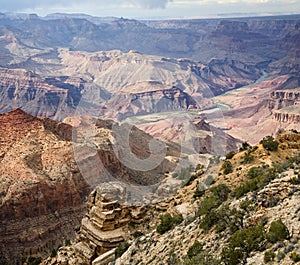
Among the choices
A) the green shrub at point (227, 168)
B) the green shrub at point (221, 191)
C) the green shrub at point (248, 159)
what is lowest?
the green shrub at point (227, 168)

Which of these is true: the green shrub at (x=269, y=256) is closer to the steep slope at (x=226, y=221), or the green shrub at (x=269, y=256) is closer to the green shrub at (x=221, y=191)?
the steep slope at (x=226, y=221)

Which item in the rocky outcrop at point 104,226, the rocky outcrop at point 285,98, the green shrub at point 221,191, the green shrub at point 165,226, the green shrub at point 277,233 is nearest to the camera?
the green shrub at point 277,233

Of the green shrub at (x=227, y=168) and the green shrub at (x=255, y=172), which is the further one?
Result: the green shrub at (x=227, y=168)

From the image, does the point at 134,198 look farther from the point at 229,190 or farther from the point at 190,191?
the point at 229,190

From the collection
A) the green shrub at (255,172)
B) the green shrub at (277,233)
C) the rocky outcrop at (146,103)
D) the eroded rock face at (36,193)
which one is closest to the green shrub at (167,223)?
the green shrub at (255,172)

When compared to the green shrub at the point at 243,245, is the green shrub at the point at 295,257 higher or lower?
higher

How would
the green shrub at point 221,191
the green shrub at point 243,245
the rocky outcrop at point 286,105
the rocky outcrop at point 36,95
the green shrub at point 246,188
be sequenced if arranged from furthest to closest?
1. the rocky outcrop at point 36,95
2. the rocky outcrop at point 286,105
3. the green shrub at point 221,191
4. the green shrub at point 246,188
5. the green shrub at point 243,245
